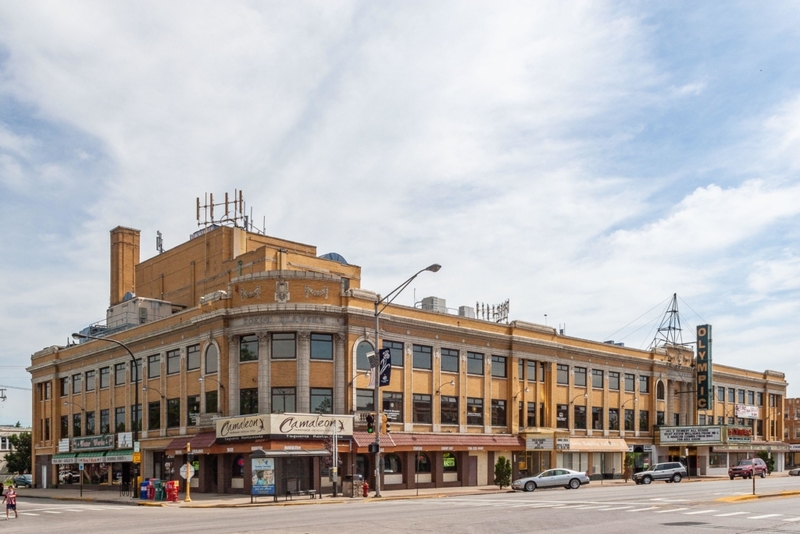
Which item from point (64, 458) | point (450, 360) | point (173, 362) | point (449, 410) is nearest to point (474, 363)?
point (450, 360)

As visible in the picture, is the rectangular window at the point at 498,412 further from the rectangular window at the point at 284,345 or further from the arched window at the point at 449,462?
the rectangular window at the point at 284,345

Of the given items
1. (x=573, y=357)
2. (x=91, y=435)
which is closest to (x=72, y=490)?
(x=91, y=435)

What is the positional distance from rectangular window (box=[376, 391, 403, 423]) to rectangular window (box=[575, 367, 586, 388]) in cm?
2087

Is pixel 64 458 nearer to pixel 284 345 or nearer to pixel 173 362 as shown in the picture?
pixel 173 362

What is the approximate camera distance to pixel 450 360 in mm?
60688

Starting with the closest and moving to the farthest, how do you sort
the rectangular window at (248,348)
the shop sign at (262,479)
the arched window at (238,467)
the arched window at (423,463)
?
the shop sign at (262,479), the arched window at (238,467), the rectangular window at (248,348), the arched window at (423,463)

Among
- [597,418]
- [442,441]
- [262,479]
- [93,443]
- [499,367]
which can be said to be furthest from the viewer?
[597,418]

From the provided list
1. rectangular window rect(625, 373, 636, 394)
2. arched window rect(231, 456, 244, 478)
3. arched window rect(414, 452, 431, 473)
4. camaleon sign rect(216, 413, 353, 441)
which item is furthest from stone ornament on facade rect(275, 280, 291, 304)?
rectangular window rect(625, 373, 636, 394)

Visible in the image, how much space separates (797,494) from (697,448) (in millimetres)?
43043

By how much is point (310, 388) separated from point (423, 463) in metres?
10.8

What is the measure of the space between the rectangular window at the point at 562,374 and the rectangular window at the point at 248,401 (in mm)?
27774

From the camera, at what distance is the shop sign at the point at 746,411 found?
92875mm

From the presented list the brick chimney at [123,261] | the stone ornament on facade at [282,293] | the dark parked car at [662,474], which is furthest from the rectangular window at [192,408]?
the dark parked car at [662,474]

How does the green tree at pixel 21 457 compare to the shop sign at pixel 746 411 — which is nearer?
the shop sign at pixel 746 411
